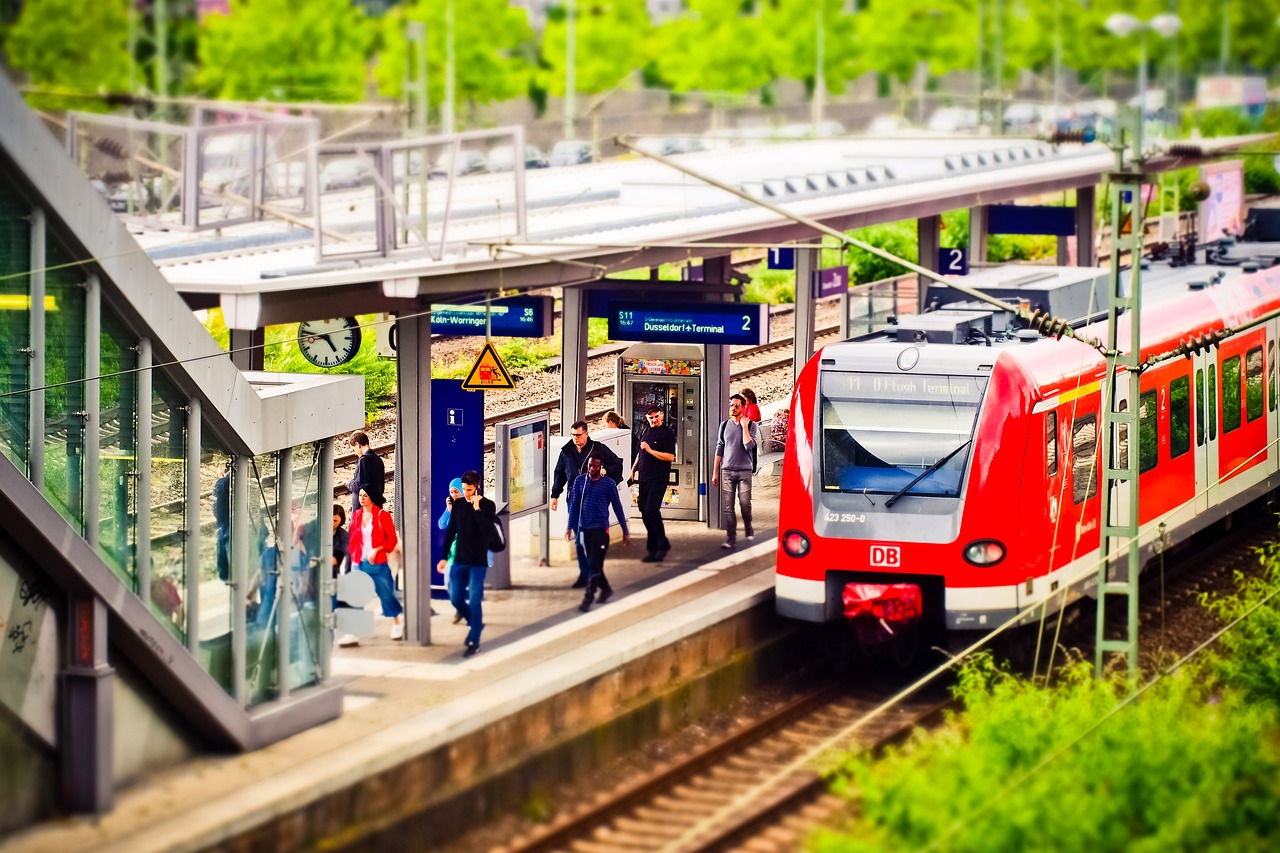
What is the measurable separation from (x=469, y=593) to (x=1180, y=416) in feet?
23.2

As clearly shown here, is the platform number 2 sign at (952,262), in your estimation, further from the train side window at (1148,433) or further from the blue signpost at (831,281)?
the train side window at (1148,433)

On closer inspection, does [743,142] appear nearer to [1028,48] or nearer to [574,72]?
[574,72]

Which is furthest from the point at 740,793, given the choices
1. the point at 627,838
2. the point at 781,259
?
the point at 781,259

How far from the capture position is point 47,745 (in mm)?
11000

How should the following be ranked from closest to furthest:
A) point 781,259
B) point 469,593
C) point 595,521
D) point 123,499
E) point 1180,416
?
point 123,499 → point 469,593 → point 595,521 → point 1180,416 → point 781,259

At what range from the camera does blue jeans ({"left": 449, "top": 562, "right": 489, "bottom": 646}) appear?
47.2ft

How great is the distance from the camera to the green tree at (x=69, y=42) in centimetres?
4238

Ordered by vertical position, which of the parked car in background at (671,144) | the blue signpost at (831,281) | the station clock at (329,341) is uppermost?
the parked car in background at (671,144)

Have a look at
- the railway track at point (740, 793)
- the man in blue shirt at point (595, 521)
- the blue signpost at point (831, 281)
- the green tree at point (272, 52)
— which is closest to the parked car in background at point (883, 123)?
the green tree at point (272, 52)

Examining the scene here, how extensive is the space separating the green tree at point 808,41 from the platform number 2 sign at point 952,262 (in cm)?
4472

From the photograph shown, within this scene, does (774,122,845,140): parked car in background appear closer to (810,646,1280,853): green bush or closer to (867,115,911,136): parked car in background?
(867,115,911,136): parked car in background

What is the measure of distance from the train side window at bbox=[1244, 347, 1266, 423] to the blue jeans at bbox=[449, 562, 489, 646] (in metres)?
8.92

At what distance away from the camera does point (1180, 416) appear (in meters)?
18.0

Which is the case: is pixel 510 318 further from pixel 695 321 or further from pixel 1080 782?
pixel 1080 782
